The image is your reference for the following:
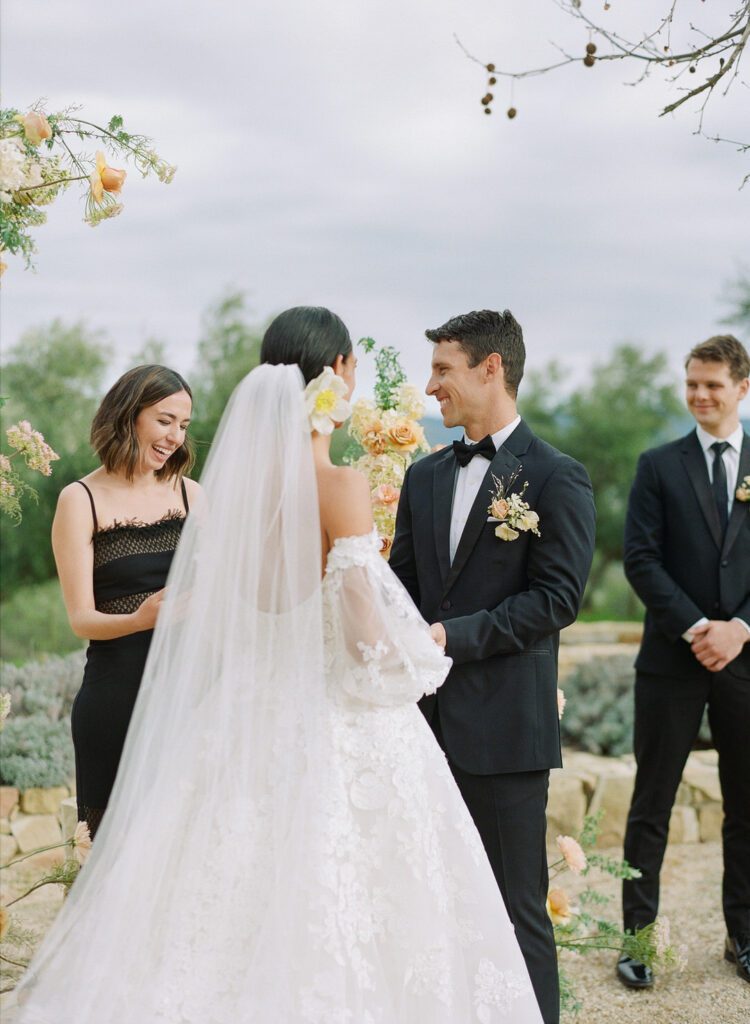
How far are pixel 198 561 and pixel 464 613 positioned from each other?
968 mm

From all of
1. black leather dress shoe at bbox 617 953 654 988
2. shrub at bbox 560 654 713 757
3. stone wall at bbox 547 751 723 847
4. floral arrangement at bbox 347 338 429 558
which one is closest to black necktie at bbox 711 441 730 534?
floral arrangement at bbox 347 338 429 558

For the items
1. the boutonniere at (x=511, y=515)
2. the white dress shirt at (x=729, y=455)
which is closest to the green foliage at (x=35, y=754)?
the boutonniere at (x=511, y=515)

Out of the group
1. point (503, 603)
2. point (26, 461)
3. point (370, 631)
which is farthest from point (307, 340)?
A: point (26, 461)

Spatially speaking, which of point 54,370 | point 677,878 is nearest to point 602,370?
point 54,370

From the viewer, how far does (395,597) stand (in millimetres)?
2785

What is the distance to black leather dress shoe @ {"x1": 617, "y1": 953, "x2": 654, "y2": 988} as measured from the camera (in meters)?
4.35

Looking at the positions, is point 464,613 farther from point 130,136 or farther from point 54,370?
point 54,370

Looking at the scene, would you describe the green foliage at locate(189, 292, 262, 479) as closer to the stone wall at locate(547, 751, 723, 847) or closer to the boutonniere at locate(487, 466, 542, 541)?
the stone wall at locate(547, 751, 723, 847)

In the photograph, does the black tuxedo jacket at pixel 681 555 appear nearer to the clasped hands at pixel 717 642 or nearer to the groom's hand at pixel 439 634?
the clasped hands at pixel 717 642

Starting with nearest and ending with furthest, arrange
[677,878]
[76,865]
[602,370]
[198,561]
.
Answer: [198,561], [76,865], [677,878], [602,370]

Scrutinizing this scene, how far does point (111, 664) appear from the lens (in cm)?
354

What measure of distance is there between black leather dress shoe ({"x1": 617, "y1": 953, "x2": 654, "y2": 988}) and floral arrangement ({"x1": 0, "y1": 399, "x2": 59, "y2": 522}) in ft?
10.0

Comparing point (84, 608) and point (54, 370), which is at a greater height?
point (54, 370)

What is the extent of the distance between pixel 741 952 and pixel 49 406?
380 inches
